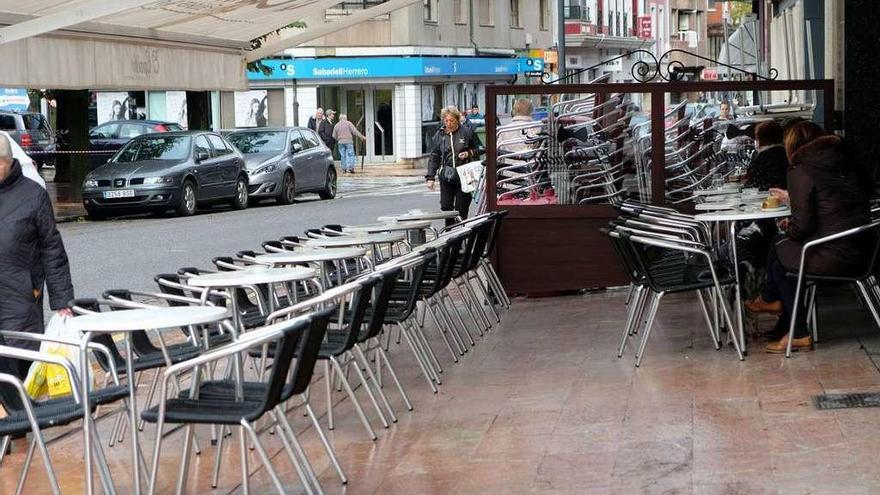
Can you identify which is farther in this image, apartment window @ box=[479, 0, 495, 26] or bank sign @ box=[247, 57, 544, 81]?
apartment window @ box=[479, 0, 495, 26]

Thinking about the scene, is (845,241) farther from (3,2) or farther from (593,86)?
(3,2)

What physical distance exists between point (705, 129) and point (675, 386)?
195 inches

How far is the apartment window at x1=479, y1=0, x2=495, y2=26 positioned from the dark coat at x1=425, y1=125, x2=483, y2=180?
40.0 meters

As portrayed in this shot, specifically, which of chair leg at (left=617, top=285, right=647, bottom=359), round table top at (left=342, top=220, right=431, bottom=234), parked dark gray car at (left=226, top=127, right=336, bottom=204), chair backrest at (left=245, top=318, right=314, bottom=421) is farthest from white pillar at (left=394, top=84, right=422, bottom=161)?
chair backrest at (left=245, top=318, right=314, bottom=421)

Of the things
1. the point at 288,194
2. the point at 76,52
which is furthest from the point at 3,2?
the point at 288,194

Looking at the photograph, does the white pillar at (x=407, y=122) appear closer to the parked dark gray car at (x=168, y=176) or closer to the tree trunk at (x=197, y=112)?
the tree trunk at (x=197, y=112)

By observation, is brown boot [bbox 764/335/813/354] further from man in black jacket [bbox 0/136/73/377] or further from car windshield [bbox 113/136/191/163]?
car windshield [bbox 113/136/191/163]

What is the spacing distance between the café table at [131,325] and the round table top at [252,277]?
878mm

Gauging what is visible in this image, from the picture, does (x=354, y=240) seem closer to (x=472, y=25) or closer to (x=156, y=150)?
(x=156, y=150)

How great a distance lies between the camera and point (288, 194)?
30.9m

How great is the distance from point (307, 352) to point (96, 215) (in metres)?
20.8

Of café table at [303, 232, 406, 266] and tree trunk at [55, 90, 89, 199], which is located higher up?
tree trunk at [55, 90, 89, 199]

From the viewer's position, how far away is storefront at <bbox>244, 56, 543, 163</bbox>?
48625mm

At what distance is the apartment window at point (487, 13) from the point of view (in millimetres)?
56531
